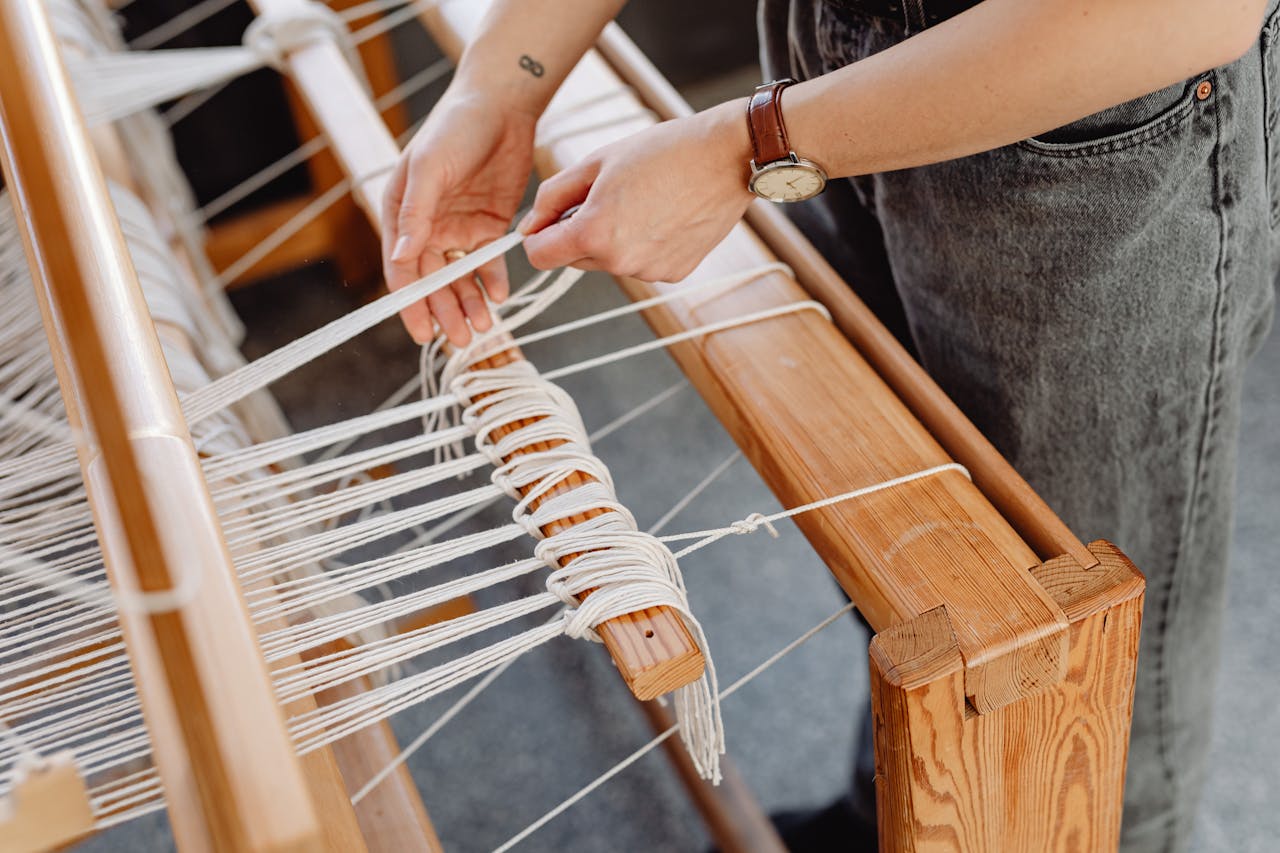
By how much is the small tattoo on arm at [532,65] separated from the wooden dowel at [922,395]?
14 centimetres

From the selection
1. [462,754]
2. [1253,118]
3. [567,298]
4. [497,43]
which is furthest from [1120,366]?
[567,298]

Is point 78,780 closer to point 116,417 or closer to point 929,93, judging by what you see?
point 116,417

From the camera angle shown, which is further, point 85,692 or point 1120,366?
point 1120,366

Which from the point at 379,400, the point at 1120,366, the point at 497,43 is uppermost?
the point at 379,400

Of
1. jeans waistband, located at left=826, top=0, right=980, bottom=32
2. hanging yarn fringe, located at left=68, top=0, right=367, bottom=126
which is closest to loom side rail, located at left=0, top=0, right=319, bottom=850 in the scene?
jeans waistband, located at left=826, top=0, right=980, bottom=32

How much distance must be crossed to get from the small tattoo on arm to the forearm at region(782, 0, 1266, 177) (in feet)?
0.88

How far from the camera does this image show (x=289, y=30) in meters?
1.08

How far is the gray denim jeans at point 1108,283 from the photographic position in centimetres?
65

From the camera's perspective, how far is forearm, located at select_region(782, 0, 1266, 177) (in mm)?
509

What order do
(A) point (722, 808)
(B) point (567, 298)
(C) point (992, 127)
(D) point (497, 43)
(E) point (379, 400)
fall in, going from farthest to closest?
1. (B) point (567, 298)
2. (E) point (379, 400)
3. (A) point (722, 808)
4. (D) point (497, 43)
5. (C) point (992, 127)

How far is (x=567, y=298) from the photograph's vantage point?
2.02 meters

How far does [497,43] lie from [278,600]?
1.37ft

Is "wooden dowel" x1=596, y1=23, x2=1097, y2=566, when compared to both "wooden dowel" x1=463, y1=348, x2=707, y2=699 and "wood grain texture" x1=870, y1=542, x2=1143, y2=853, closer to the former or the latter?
"wood grain texture" x1=870, y1=542, x2=1143, y2=853

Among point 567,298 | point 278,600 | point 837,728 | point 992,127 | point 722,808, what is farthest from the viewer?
point 567,298
